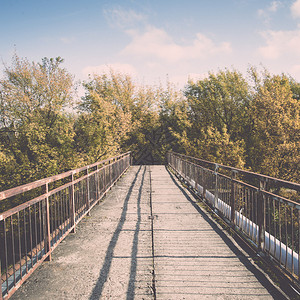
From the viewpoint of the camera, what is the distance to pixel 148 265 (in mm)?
3240

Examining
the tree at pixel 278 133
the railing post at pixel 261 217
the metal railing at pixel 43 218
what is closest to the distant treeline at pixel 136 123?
the tree at pixel 278 133

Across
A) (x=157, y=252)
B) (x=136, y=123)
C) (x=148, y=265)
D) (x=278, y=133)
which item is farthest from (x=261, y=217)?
(x=136, y=123)

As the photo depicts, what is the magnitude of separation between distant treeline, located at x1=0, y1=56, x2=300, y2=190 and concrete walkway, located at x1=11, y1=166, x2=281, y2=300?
61.6 ft

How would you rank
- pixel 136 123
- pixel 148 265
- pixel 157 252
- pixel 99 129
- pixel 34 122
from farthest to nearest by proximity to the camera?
pixel 136 123, pixel 99 129, pixel 34 122, pixel 157 252, pixel 148 265

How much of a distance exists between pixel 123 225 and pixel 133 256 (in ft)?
4.81

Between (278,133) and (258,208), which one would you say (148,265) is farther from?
(278,133)

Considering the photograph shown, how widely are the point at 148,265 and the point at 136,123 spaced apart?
3044cm

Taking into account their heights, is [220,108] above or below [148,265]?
above

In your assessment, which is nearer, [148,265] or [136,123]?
[148,265]

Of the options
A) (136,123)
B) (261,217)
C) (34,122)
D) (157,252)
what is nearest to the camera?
(261,217)

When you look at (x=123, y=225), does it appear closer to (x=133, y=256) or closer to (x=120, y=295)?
(x=133, y=256)

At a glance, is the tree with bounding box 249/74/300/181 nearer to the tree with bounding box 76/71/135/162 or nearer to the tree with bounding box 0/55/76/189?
the tree with bounding box 76/71/135/162

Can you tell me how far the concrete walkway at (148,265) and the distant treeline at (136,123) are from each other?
61.6 feet

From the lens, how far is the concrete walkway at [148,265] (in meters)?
2.66
